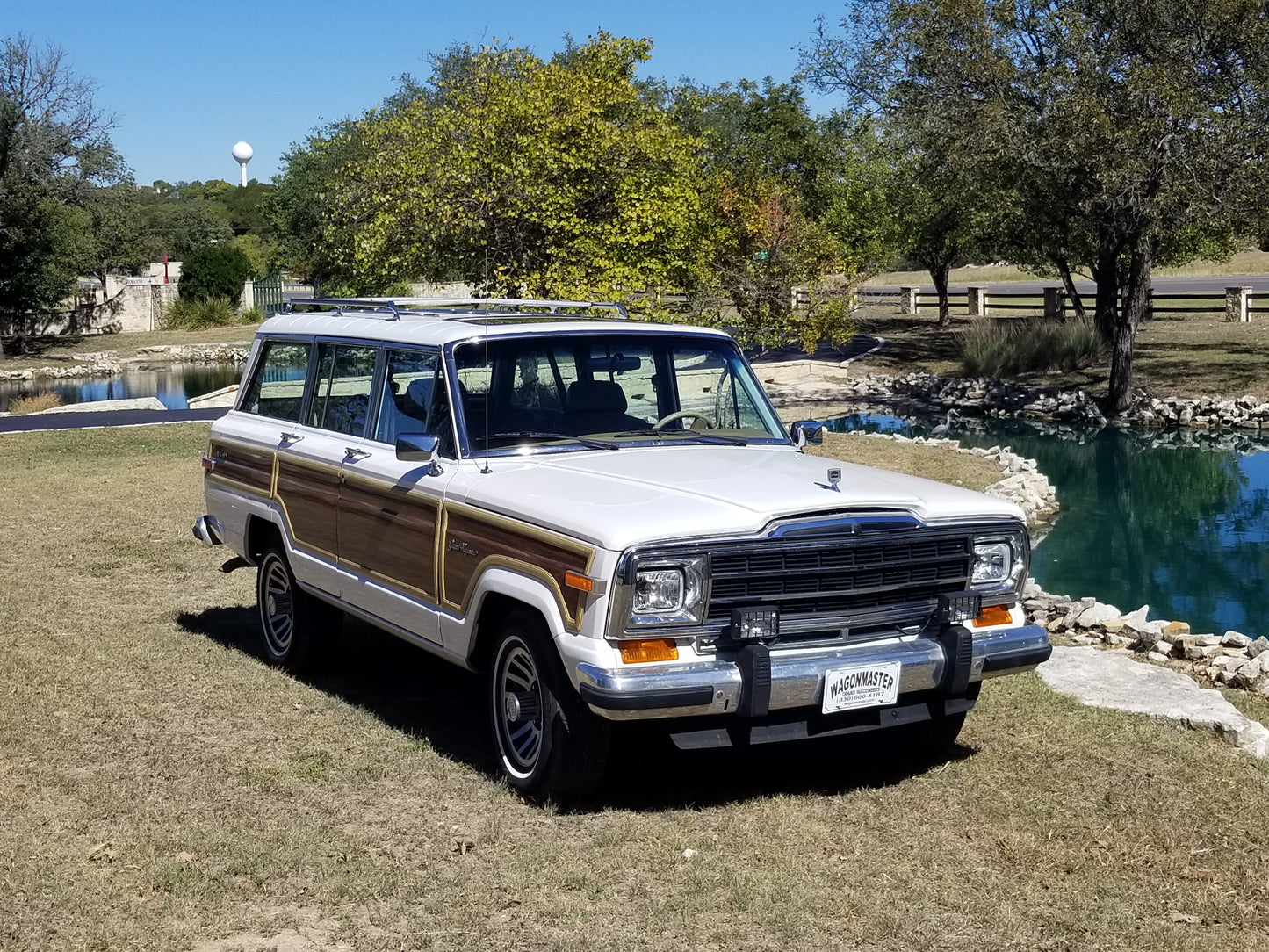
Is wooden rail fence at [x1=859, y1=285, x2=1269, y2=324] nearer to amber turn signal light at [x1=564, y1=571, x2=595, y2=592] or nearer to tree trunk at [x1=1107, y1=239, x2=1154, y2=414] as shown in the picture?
tree trunk at [x1=1107, y1=239, x2=1154, y2=414]

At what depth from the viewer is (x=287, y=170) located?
54469 mm

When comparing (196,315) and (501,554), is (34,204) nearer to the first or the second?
(196,315)

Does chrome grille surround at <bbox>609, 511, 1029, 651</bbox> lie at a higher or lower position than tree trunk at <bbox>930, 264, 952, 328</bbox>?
lower

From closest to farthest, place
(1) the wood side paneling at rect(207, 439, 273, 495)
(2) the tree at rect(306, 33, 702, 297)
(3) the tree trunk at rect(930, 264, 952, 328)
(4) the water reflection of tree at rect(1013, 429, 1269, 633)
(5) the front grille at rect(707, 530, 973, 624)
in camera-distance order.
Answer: (5) the front grille at rect(707, 530, 973, 624) < (1) the wood side paneling at rect(207, 439, 273, 495) < (4) the water reflection of tree at rect(1013, 429, 1269, 633) < (2) the tree at rect(306, 33, 702, 297) < (3) the tree trunk at rect(930, 264, 952, 328)

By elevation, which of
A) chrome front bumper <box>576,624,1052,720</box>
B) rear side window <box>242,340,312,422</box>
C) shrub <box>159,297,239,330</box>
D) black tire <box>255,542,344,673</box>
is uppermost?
shrub <box>159,297,239,330</box>

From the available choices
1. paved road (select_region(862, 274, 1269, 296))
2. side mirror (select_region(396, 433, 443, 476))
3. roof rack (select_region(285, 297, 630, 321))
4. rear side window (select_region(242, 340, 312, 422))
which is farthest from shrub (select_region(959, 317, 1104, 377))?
side mirror (select_region(396, 433, 443, 476))

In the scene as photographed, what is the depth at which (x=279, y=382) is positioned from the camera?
8.94m

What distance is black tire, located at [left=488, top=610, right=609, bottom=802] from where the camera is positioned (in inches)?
233

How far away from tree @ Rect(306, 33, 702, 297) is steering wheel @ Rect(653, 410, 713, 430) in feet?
35.5

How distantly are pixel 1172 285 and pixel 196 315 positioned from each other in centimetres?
3637

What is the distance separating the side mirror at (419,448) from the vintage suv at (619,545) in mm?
15

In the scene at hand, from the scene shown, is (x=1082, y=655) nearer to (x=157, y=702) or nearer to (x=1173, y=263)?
(x=157, y=702)

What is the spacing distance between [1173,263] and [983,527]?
107ft

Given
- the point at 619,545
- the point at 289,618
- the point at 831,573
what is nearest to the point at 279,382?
the point at 289,618
